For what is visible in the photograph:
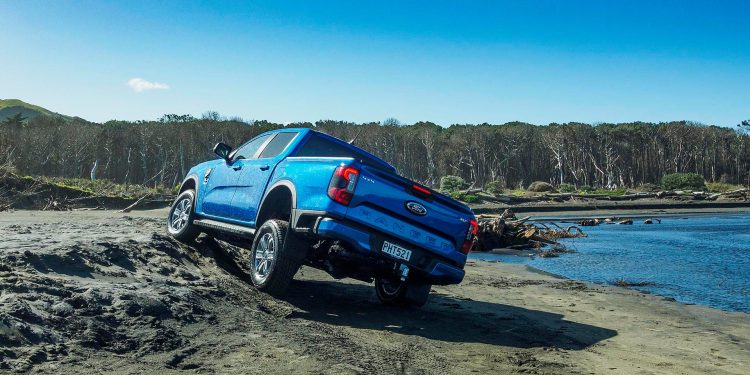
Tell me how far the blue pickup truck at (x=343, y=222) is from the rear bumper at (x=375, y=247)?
0.01 m

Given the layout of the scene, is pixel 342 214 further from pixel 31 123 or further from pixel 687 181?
pixel 31 123

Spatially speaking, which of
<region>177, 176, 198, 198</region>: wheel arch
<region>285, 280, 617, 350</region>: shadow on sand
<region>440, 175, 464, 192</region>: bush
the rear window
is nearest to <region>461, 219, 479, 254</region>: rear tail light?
<region>285, 280, 617, 350</region>: shadow on sand

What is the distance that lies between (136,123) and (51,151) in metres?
12.3

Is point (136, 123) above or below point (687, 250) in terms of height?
above

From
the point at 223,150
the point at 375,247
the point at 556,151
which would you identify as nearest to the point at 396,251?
the point at 375,247

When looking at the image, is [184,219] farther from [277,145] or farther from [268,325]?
[268,325]

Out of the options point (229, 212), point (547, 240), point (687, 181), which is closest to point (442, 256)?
point (229, 212)

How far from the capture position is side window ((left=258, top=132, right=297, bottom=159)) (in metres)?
8.27

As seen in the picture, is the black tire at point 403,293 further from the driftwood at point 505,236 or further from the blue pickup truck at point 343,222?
the driftwood at point 505,236

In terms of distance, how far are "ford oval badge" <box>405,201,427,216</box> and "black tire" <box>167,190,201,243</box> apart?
4227 millimetres

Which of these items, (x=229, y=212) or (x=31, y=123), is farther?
(x=31, y=123)

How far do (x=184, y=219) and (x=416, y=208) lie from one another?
468cm

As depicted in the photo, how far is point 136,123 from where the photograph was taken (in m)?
78.1

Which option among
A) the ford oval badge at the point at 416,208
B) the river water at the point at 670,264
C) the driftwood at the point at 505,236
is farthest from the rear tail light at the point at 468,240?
the driftwood at the point at 505,236
